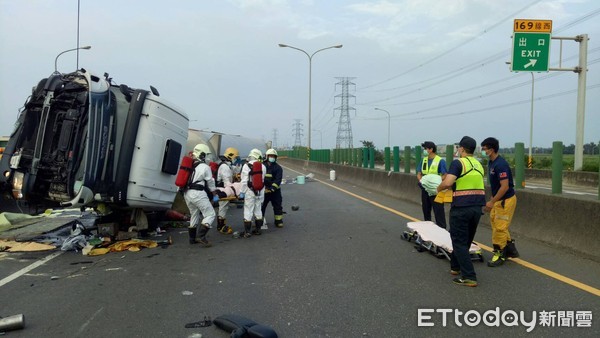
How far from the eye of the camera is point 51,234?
935 centimetres

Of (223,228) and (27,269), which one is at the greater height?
(223,228)

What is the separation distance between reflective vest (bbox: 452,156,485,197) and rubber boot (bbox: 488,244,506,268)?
1.24 metres

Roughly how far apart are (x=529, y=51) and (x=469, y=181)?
13.7 m

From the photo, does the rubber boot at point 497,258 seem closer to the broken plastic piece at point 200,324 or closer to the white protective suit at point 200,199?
the broken plastic piece at point 200,324

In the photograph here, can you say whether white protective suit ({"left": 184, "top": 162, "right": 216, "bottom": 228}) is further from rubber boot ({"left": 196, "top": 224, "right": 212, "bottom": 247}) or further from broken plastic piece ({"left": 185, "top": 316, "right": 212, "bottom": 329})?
broken plastic piece ({"left": 185, "top": 316, "right": 212, "bottom": 329})

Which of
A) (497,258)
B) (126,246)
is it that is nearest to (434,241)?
(497,258)

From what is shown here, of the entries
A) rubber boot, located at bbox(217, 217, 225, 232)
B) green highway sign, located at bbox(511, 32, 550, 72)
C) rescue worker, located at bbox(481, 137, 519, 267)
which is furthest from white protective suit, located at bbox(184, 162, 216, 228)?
green highway sign, located at bbox(511, 32, 550, 72)

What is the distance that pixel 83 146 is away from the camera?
754 centimetres

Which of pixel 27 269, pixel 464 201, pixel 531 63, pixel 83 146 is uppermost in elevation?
pixel 531 63

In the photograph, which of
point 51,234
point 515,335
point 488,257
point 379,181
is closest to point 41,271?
point 51,234

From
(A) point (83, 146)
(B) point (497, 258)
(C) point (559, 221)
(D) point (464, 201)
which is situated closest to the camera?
(D) point (464, 201)

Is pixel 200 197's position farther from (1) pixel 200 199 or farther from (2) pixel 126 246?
(2) pixel 126 246

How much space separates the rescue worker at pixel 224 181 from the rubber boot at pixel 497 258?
17.1 ft

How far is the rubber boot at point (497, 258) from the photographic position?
21.5 ft
